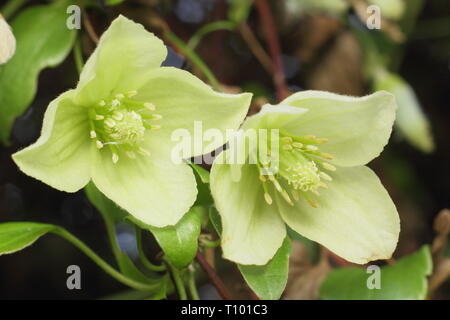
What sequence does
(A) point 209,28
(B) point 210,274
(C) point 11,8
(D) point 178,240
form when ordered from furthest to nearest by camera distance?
(A) point 209,28, (C) point 11,8, (B) point 210,274, (D) point 178,240

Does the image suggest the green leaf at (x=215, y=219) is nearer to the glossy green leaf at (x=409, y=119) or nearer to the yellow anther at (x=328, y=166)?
the yellow anther at (x=328, y=166)

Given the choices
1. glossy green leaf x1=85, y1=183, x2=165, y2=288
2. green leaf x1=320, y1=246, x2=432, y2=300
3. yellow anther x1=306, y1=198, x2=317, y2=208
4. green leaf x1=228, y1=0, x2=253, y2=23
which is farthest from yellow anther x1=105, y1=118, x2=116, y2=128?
green leaf x1=228, y1=0, x2=253, y2=23

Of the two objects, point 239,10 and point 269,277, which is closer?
point 269,277

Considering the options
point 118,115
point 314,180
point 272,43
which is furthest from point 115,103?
point 272,43

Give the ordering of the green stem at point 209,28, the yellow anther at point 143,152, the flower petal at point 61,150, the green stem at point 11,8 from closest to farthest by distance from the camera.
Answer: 1. the flower petal at point 61,150
2. the yellow anther at point 143,152
3. the green stem at point 11,8
4. the green stem at point 209,28

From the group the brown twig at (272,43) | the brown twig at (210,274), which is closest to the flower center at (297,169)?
the brown twig at (210,274)

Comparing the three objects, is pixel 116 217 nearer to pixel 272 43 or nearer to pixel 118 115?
pixel 118 115

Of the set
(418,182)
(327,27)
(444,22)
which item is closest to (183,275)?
(327,27)
